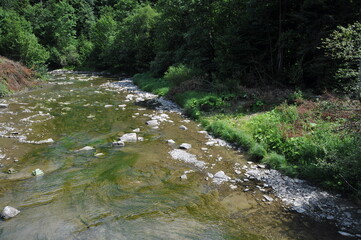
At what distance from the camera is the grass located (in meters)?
5.94

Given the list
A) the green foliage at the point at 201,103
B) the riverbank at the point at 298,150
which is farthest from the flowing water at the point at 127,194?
the green foliage at the point at 201,103

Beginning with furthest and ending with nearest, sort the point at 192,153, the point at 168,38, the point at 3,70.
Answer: the point at 168,38 < the point at 3,70 < the point at 192,153

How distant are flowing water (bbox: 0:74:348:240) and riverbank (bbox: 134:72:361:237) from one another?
467mm

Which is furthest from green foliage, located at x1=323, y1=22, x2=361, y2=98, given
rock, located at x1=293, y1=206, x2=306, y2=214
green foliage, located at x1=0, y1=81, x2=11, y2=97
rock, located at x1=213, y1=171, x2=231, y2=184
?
green foliage, located at x1=0, y1=81, x2=11, y2=97

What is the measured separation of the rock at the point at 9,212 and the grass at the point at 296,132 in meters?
6.25

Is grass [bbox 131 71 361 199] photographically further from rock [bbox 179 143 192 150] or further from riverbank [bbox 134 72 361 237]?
rock [bbox 179 143 192 150]

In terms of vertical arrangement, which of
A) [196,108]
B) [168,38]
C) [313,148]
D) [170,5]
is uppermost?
[170,5]

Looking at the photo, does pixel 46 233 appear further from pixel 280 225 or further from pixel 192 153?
pixel 192 153

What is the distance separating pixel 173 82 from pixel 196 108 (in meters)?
5.98

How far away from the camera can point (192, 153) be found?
8836mm

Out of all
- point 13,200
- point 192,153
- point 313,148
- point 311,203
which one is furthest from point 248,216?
point 13,200

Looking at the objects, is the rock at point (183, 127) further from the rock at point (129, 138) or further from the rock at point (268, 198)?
the rock at point (268, 198)

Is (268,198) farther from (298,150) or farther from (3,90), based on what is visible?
(3,90)

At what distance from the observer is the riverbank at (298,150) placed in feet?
18.5
